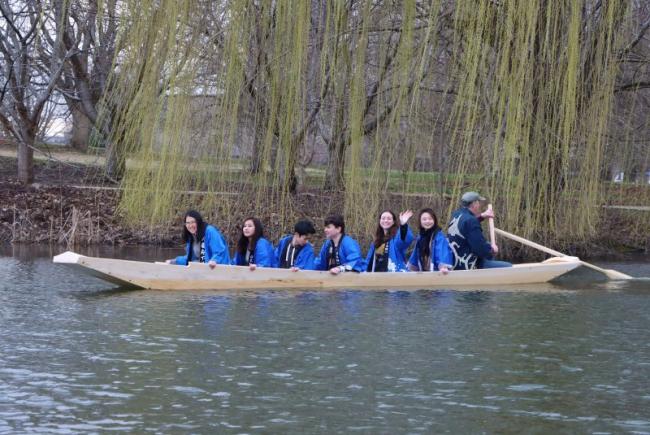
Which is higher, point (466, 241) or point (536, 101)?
point (536, 101)

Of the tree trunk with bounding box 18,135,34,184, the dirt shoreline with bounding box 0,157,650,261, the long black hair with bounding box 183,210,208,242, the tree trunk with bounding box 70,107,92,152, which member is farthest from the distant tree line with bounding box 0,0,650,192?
the tree trunk with bounding box 70,107,92,152

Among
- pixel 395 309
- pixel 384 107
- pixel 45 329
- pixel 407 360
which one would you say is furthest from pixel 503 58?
pixel 45 329

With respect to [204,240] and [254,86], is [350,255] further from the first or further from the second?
[254,86]

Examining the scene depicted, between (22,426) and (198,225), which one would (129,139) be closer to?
(198,225)

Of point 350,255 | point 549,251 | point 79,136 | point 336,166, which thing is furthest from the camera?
point 79,136

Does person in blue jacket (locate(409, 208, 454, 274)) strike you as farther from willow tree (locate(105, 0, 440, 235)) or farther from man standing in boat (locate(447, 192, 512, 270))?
willow tree (locate(105, 0, 440, 235))

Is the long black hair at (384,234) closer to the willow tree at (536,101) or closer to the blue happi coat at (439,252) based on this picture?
the blue happi coat at (439,252)

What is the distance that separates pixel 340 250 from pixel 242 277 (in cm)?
117

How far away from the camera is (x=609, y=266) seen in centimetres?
1652

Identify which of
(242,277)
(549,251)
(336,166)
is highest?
(336,166)

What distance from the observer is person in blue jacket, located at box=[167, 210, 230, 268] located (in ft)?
41.0

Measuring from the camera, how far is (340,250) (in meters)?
13.0

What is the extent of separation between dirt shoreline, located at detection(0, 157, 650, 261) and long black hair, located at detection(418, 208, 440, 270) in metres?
0.93

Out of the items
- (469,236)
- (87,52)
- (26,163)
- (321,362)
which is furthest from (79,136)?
(321,362)
